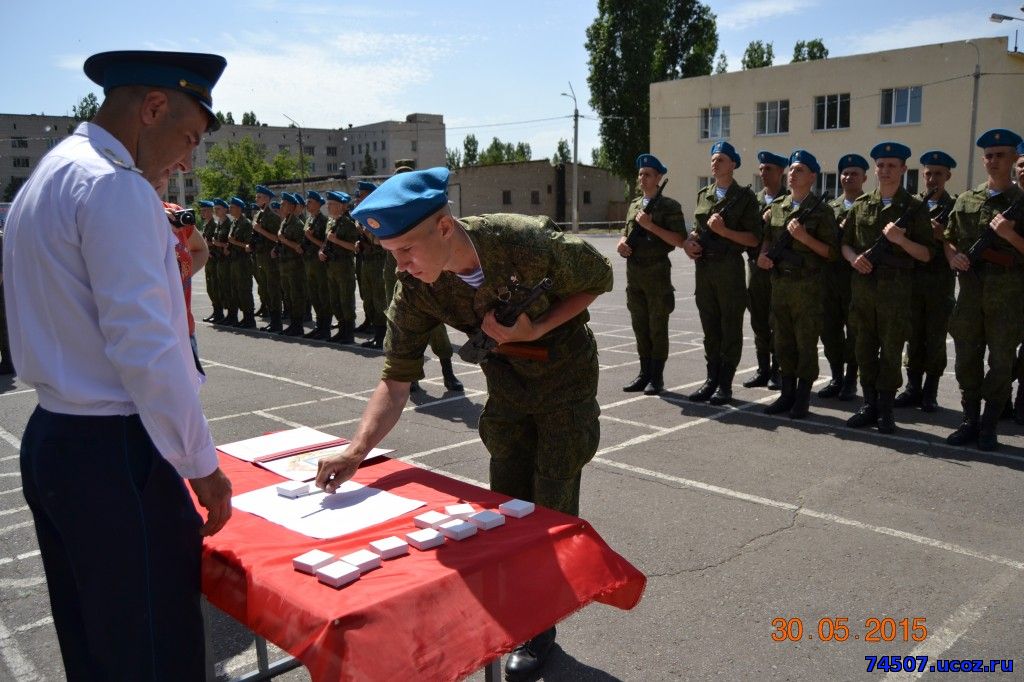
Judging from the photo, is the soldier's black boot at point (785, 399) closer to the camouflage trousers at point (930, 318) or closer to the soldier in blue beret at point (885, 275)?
the soldier in blue beret at point (885, 275)

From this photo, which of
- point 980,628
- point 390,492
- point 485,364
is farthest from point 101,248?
point 980,628

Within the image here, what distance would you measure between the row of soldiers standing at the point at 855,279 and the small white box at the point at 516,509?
16.0ft

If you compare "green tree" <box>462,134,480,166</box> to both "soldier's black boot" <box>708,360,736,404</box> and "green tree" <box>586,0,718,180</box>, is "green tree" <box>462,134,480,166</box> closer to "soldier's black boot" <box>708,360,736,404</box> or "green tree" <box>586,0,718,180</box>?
"green tree" <box>586,0,718,180</box>

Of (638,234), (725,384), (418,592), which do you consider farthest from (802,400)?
(418,592)

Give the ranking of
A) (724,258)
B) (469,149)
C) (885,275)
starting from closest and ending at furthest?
(885,275), (724,258), (469,149)

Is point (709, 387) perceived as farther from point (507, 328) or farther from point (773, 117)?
point (773, 117)

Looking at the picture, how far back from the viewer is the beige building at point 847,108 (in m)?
30.1

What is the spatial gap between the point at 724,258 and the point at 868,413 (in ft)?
6.53

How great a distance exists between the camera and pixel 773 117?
122 feet

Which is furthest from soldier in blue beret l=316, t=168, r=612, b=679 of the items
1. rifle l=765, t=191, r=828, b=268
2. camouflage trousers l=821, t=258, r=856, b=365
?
camouflage trousers l=821, t=258, r=856, b=365

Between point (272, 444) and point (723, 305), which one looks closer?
point (272, 444)

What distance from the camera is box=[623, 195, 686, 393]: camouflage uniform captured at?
26.1ft

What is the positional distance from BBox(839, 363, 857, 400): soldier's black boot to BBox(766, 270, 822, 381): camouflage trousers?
84 cm

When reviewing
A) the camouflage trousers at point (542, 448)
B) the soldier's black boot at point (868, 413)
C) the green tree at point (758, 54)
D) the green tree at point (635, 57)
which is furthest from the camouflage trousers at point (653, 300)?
the green tree at point (758, 54)
